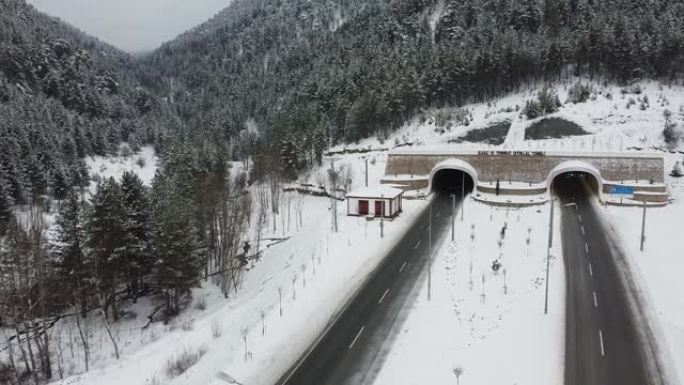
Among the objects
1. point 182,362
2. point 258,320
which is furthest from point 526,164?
point 182,362

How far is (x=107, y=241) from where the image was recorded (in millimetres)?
38938

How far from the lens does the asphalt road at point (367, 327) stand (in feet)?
77.7

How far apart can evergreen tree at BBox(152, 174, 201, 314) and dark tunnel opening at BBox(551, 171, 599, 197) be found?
152 ft

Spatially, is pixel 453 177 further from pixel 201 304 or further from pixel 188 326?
pixel 188 326

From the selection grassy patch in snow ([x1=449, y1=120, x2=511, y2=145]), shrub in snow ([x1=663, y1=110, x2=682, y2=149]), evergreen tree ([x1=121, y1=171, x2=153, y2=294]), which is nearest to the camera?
evergreen tree ([x1=121, y1=171, x2=153, y2=294])

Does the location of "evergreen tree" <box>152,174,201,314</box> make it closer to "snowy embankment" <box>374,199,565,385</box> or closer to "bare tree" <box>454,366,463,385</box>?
"snowy embankment" <box>374,199,565,385</box>

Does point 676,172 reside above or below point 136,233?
above

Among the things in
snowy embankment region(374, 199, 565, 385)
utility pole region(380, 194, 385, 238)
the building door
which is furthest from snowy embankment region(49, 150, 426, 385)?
snowy embankment region(374, 199, 565, 385)

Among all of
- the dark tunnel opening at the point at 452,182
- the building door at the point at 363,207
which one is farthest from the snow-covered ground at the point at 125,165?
the building door at the point at 363,207

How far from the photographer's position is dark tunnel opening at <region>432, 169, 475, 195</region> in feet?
219

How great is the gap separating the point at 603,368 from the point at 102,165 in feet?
367

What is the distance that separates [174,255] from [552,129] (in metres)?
64.3

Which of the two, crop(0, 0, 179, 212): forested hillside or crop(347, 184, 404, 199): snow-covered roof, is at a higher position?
crop(0, 0, 179, 212): forested hillside

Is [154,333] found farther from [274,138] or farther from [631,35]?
[631,35]
